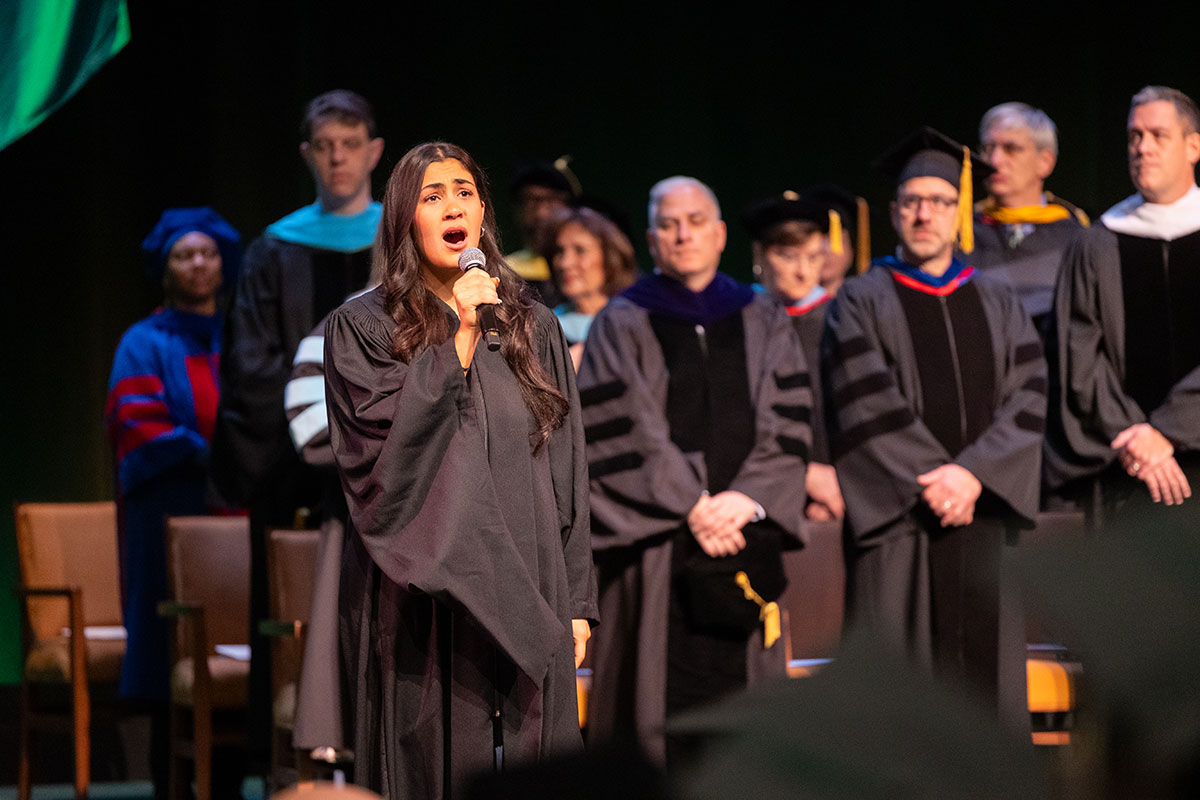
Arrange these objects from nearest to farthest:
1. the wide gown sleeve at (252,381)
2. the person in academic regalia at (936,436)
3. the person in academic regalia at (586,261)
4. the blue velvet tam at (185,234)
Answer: the person in academic regalia at (936,436)
the wide gown sleeve at (252,381)
the person in academic regalia at (586,261)
the blue velvet tam at (185,234)

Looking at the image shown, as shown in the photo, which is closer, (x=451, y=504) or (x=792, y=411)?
(x=451, y=504)

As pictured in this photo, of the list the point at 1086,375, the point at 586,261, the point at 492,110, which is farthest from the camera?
the point at 492,110

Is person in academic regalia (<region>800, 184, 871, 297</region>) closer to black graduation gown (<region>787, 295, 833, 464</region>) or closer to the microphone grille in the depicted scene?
black graduation gown (<region>787, 295, 833, 464</region>)

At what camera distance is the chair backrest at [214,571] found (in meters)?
5.09

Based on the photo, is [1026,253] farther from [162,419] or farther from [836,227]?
[162,419]

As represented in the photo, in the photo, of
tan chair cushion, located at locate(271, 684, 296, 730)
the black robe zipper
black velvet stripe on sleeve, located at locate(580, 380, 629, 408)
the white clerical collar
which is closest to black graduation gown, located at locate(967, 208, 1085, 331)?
the white clerical collar

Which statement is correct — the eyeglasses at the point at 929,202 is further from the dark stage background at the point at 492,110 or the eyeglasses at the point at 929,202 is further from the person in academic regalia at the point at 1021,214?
the dark stage background at the point at 492,110

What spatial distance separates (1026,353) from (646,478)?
1.33m

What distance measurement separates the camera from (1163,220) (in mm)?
4984

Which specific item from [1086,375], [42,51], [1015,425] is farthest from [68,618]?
[1086,375]

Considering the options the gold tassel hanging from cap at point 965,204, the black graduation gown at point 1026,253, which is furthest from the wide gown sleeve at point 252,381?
the black graduation gown at point 1026,253

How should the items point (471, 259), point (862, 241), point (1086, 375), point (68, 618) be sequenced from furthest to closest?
point (862, 241), point (68, 618), point (1086, 375), point (471, 259)

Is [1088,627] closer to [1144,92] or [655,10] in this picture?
[1144,92]

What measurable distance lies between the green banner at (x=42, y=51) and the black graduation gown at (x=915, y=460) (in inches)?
123
